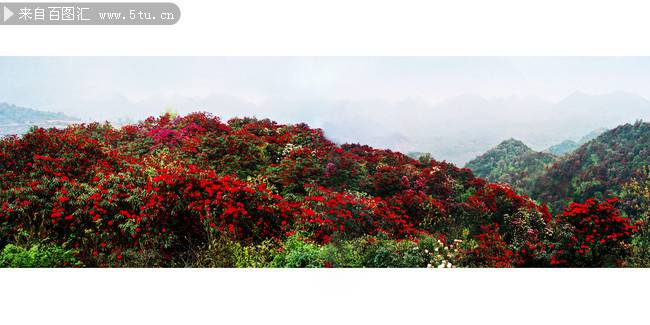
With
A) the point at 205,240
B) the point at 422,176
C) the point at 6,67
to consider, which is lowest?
the point at 205,240

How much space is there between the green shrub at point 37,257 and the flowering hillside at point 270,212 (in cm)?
1

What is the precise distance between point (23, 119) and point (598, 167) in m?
7.44

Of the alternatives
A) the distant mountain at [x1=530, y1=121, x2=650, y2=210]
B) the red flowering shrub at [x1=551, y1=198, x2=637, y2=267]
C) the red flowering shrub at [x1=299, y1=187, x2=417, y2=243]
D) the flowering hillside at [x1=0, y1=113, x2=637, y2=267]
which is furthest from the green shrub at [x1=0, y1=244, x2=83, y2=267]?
the distant mountain at [x1=530, y1=121, x2=650, y2=210]

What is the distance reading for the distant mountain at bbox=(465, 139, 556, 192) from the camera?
7.12m

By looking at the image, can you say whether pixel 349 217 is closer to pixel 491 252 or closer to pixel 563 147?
pixel 491 252

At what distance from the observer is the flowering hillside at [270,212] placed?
6.06m

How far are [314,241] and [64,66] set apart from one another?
4328mm

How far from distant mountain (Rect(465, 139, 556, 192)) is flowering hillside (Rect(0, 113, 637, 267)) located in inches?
9.4

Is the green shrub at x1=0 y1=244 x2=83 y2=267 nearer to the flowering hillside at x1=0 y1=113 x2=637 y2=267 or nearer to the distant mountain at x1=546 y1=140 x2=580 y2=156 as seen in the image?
the flowering hillside at x1=0 y1=113 x2=637 y2=267

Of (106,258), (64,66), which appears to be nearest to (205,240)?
(106,258)

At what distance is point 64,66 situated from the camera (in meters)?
7.63

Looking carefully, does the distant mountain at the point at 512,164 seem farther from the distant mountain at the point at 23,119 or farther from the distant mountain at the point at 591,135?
the distant mountain at the point at 23,119

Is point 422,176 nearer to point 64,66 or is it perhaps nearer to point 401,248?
point 401,248

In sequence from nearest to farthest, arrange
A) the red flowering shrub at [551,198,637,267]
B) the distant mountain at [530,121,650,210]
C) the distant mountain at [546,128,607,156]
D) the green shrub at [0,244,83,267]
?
1. the green shrub at [0,244,83,267]
2. the red flowering shrub at [551,198,637,267]
3. the distant mountain at [530,121,650,210]
4. the distant mountain at [546,128,607,156]
